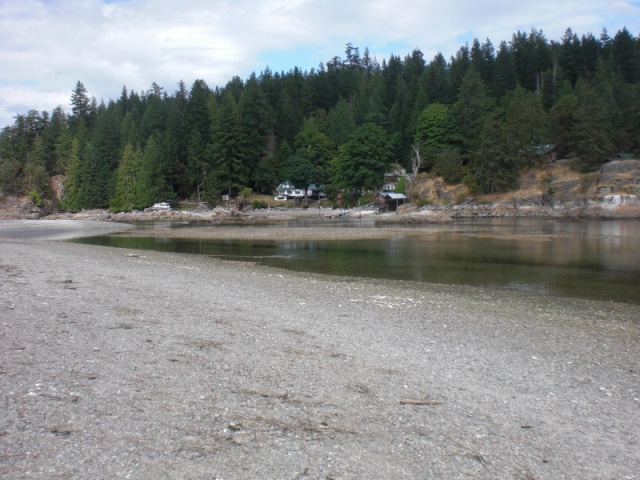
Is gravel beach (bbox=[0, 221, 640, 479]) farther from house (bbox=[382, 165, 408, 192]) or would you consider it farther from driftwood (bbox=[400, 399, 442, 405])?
house (bbox=[382, 165, 408, 192])

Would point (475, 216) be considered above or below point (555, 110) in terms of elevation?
below

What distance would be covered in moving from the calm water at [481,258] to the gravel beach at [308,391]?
555cm

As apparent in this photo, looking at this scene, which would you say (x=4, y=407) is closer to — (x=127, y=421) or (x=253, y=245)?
(x=127, y=421)

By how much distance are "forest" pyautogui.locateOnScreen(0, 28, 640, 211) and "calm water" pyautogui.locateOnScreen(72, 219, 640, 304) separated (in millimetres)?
40618

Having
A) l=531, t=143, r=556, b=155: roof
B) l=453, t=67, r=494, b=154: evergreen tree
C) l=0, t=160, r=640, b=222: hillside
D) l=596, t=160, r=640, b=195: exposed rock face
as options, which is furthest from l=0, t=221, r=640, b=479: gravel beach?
l=453, t=67, r=494, b=154: evergreen tree

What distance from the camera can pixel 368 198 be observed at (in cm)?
8431

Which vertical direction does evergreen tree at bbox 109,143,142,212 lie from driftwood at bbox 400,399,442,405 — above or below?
above

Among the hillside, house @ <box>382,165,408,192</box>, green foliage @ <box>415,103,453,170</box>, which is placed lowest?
the hillside

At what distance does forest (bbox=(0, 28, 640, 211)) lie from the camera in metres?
70.8

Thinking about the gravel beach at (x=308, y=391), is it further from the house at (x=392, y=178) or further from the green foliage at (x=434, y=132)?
the house at (x=392, y=178)

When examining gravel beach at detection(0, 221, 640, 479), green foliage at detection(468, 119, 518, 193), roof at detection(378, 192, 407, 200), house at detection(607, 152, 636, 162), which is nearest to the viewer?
A: gravel beach at detection(0, 221, 640, 479)

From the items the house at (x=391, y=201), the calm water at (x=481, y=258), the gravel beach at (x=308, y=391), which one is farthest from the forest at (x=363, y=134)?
the gravel beach at (x=308, y=391)

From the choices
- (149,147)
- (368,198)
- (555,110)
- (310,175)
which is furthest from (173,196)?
(555,110)

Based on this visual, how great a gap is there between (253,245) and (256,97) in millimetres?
69940
